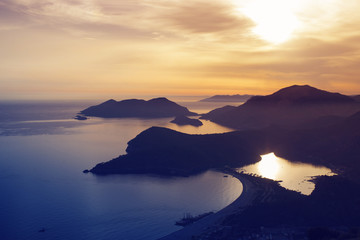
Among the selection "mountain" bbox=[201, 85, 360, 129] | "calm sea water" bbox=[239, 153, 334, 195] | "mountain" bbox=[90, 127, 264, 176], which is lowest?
"calm sea water" bbox=[239, 153, 334, 195]

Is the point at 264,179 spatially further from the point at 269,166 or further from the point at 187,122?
the point at 187,122

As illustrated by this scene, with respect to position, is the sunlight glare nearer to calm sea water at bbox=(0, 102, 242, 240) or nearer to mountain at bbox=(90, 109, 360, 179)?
mountain at bbox=(90, 109, 360, 179)

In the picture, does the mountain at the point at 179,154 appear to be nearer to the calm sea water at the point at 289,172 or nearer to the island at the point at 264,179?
the island at the point at 264,179

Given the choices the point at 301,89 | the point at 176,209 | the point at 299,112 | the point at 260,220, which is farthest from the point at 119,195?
the point at 301,89

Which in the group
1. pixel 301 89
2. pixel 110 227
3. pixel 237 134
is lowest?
pixel 110 227

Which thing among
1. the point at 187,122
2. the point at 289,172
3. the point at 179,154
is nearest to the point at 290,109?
the point at 187,122

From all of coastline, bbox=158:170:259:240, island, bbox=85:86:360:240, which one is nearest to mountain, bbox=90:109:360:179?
island, bbox=85:86:360:240

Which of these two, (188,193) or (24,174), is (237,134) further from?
(24,174)
